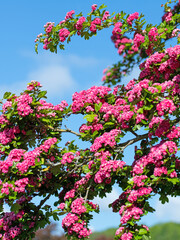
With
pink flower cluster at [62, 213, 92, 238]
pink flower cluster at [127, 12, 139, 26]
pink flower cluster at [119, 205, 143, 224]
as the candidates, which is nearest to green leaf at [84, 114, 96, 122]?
pink flower cluster at [62, 213, 92, 238]

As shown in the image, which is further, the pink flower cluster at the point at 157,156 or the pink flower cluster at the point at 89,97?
the pink flower cluster at the point at 89,97

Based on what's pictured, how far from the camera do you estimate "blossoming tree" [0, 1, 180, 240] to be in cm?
856

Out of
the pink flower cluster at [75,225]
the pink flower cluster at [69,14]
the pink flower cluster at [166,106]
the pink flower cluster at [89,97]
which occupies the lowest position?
the pink flower cluster at [75,225]

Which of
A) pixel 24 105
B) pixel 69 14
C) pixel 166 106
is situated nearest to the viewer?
pixel 166 106

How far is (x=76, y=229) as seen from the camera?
8.87 meters

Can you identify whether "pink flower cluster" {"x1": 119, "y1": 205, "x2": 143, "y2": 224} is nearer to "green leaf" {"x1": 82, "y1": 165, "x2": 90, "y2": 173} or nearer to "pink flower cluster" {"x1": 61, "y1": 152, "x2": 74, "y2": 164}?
"green leaf" {"x1": 82, "y1": 165, "x2": 90, "y2": 173}

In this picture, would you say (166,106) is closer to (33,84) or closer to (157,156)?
(157,156)

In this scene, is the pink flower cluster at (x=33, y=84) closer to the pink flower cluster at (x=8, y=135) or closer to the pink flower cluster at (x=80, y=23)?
the pink flower cluster at (x=8, y=135)

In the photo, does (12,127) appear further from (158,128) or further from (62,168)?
(158,128)

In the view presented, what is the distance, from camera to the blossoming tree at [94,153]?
28.1ft

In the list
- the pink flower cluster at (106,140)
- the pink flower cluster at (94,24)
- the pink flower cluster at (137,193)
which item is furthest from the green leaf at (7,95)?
the pink flower cluster at (137,193)

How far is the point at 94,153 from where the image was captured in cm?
969

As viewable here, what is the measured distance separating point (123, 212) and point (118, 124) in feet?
7.56

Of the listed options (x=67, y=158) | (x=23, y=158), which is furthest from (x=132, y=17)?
(x=23, y=158)
